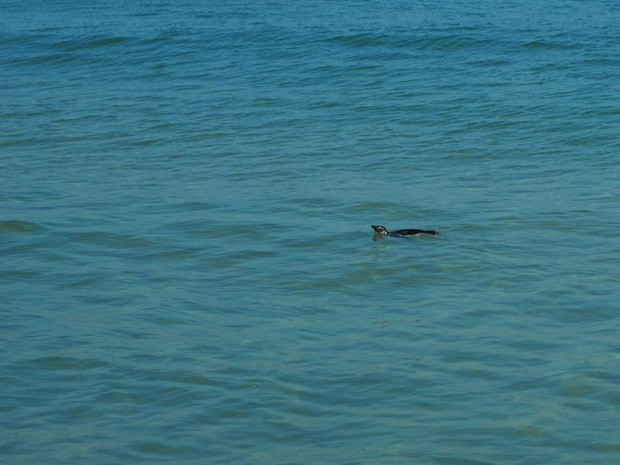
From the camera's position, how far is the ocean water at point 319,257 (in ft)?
21.8

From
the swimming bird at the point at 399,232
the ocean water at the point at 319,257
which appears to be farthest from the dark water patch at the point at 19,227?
the swimming bird at the point at 399,232

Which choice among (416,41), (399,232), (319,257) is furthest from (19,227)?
(416,41)

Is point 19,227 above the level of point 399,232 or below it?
below

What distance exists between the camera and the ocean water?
6.65 meters

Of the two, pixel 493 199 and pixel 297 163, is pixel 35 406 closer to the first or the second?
pixel 493 199

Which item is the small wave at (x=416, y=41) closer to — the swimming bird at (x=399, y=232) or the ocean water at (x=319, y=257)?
the ocean water at (x=319, y=257)

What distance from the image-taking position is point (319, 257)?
1002 centimetres

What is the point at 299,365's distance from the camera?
24.6ft

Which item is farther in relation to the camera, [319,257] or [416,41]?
[416,41]

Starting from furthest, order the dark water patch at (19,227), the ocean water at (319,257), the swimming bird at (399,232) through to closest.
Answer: the dark water patch at (19,227) → the swimming bird at (399,232) → the ocean water at (319,257)

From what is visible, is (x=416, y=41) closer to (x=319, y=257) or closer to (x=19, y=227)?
(x=19, y=227)

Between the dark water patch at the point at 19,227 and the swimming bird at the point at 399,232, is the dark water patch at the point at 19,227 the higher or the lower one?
the lower one

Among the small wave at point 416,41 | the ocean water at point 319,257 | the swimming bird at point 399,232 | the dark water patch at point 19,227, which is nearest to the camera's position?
the ocean water at point 319,257

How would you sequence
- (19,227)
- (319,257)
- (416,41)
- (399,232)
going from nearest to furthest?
(319,257), (399,232), (19,227), (416,41)
